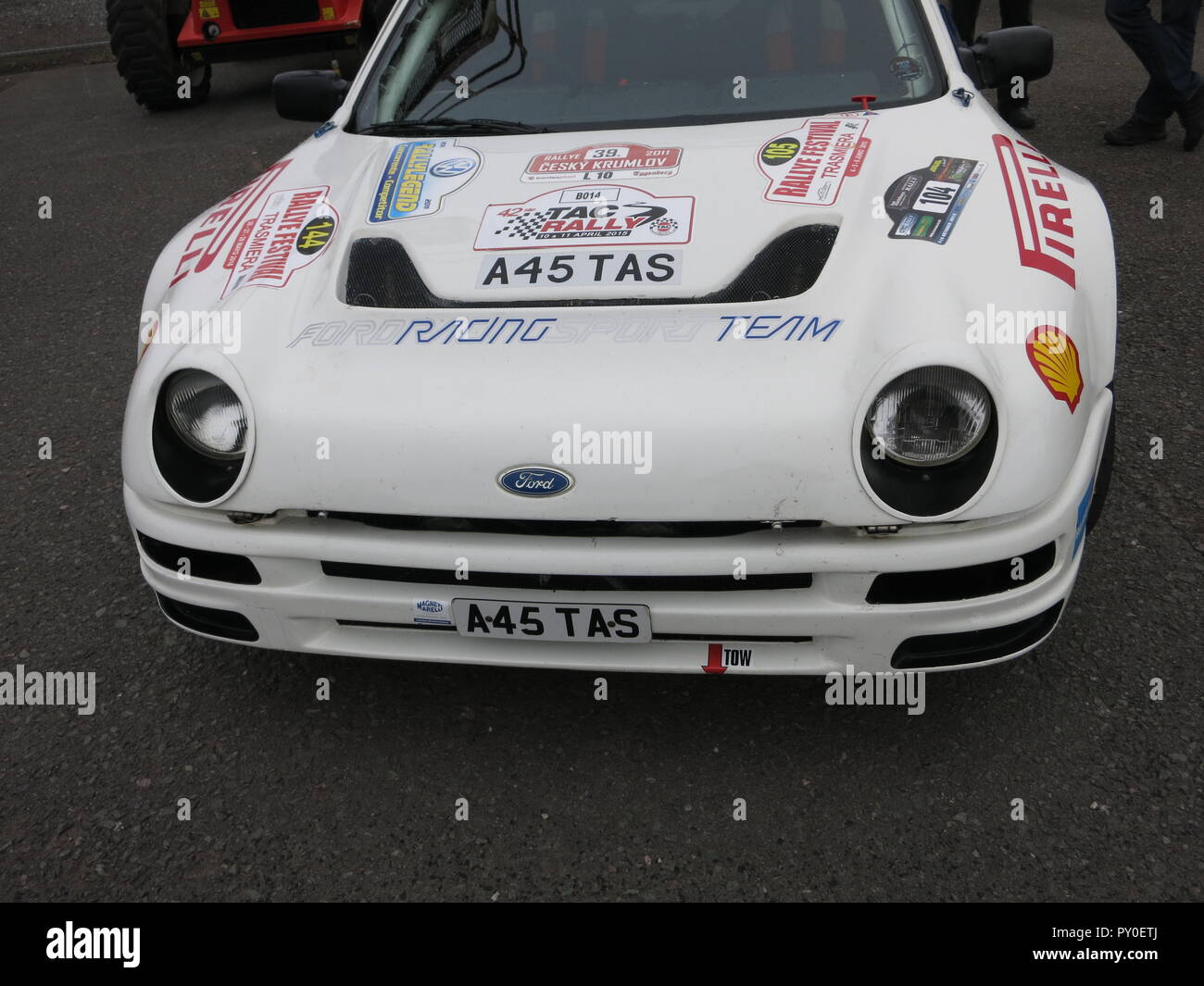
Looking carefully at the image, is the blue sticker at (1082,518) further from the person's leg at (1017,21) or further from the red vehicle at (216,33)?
the red vehicle at (216,33)

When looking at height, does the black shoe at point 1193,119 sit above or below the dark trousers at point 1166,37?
below

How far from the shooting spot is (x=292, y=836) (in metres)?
2.15

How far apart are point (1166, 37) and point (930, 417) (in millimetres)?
4650

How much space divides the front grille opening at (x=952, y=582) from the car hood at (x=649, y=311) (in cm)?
13

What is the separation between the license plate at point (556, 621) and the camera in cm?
204

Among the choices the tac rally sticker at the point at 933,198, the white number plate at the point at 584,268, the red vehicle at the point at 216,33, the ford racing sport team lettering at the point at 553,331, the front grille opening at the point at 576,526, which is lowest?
the red vehicle at the point at 216,33

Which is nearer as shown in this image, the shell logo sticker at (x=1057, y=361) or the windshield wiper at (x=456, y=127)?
the shell logo sticker at (x=1057, y=361)

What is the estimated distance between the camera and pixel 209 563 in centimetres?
218

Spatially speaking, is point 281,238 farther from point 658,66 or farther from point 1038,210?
point 1038,210

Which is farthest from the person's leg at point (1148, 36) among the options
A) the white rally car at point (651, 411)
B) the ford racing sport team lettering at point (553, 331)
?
the ford racing sport team lettering at point (553, 331)

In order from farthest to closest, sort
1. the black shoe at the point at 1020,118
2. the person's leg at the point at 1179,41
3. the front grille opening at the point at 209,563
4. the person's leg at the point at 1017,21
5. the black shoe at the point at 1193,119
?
the black shoe at the point at 1020,118 < the person's leg at the point at 1017,21 < the black shoe at the point at 1193,119 < the person's leg at the point at 1179,41 < the front grille opening at the point at 209,563

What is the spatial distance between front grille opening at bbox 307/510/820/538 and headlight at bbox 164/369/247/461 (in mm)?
213

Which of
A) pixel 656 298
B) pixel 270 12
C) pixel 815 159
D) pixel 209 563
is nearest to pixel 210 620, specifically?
pixel 209 563

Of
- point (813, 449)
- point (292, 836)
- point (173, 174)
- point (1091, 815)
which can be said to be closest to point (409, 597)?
point (292, 836)
